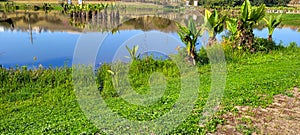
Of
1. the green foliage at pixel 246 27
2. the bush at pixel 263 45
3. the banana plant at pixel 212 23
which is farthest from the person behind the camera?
the bush at pixel 263 45

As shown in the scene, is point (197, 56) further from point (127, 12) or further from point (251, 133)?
point (251, 133)

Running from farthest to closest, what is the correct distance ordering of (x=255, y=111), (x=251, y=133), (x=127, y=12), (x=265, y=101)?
1. (x=127, y=12)
2. (x=265, y=101)
3. (x=255, y=111)
4. (x=251, y=133)

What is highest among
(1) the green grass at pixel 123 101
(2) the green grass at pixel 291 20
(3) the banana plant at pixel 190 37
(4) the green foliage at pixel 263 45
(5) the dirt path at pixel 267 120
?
(3) the banana plant at pixel 190 37

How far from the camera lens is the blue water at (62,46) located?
808cm

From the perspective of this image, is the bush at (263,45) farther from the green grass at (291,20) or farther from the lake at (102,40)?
the green grass at (291,20)

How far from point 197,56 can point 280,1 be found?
4114 cm

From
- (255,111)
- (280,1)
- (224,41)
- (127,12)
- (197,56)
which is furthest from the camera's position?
(280,1)

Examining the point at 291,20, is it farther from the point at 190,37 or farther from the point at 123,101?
the point at 123,101

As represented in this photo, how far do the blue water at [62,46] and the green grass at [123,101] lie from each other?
2.26ft

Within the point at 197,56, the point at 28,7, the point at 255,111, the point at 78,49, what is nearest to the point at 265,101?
Answer: the point at 255,111

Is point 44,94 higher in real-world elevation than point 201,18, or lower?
lower

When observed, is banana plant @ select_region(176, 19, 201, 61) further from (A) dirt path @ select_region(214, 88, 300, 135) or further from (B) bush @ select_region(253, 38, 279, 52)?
(A) dirt path @ select_region(214, 88, 300, 135)

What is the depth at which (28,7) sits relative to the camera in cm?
3500

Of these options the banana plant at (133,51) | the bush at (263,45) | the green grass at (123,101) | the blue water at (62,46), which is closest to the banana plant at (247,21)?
the bush at (263,45)
